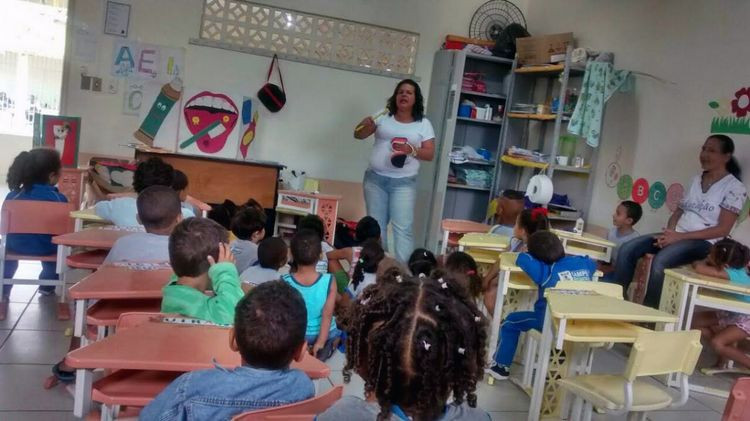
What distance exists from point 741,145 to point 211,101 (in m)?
4.49

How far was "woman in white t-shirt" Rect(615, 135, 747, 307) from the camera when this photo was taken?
12.7 feet

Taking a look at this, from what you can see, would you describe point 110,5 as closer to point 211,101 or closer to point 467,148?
point 211,101

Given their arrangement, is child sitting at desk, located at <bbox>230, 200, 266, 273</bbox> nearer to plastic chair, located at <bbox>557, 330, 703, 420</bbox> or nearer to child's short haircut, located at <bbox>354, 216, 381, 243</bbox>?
child's short haircut, located at <bbox>354, 216, 381, 243</bbox>

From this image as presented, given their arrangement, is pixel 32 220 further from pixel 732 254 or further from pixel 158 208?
pixel 732 254

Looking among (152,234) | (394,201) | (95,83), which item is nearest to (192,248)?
(152,234)

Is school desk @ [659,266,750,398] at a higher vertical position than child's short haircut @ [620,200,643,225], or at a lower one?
lower

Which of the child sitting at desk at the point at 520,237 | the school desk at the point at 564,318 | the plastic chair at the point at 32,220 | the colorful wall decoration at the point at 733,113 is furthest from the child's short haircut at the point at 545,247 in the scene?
the plastic chair at the point at 32,220

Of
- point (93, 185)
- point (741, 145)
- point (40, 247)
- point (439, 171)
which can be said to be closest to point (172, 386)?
point (40, 247)

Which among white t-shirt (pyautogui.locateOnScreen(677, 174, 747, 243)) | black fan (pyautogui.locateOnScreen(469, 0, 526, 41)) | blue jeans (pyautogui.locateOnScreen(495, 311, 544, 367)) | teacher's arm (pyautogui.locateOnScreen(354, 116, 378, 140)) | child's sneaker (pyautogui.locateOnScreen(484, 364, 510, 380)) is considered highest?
black fan (pyautogui.locateOnScreen(469, 0, 526, 41))

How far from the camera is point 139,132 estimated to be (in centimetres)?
608

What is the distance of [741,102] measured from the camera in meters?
4.03

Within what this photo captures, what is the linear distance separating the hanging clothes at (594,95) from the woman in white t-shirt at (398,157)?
127cm

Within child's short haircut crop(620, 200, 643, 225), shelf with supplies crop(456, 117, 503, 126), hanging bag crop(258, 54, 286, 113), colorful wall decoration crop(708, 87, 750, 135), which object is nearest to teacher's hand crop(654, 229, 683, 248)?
child's short haircut crop(620, 200, 643, 225)

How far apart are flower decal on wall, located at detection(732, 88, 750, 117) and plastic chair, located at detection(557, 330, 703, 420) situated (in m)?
2.35
